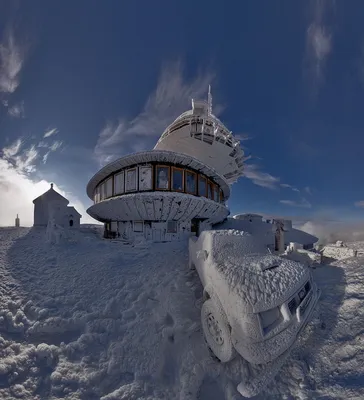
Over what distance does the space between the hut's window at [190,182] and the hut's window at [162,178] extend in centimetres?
154

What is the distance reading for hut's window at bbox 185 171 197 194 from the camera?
14.5m

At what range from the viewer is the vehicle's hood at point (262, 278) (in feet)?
12.6

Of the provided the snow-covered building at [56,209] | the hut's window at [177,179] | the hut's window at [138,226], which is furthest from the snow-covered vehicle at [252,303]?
the snow-covered building at [56,209]

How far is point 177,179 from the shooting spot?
46.3 ft

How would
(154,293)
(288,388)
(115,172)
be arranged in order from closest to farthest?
(288,388), (154,293), (115,172)

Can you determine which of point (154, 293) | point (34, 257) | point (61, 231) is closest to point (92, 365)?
point (154, 293)

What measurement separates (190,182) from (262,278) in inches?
432

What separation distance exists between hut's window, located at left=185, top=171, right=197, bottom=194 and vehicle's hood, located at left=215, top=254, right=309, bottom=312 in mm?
9602

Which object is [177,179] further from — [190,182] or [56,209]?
[56,209]

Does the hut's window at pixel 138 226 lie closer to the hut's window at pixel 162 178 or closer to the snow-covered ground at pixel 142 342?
the hut's window at pixel 162 178

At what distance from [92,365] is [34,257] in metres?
7.01

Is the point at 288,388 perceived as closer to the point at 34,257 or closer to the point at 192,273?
the point at 192,273

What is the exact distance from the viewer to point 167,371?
421cm

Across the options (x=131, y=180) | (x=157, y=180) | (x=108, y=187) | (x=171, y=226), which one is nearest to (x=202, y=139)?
(x=157, y=180)
